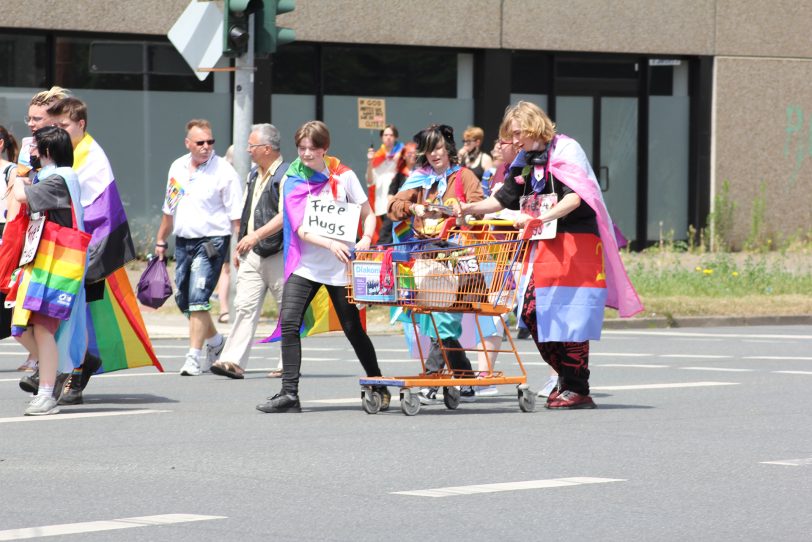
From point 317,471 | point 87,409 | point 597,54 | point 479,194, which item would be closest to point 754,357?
point 479,194

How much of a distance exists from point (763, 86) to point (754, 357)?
13.7 meters

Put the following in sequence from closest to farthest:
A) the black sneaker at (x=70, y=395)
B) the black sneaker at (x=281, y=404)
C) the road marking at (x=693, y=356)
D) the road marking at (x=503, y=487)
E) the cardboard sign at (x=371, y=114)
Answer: the road marking at (x=503, y=487) → the black sneaker at (x=281, y=404) → the black sneaker at (x=70, y=395) → the road marking at (x=693, y=356) → the cardboard sign at (x=371, y=114)

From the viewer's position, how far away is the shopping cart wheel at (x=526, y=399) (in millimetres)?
10466

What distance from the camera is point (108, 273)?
1070 centimetres

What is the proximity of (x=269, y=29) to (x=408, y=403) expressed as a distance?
22.8ft

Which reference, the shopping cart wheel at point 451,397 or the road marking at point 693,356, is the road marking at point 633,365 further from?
the shopping cart wheel at point 451,397

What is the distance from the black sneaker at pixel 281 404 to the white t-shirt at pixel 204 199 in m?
3.35

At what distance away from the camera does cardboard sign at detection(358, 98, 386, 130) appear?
24.4 m

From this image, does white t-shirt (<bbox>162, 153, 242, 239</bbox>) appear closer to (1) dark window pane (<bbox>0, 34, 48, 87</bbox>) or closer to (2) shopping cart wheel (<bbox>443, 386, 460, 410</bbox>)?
(2) shopping cart wheel (<bbox>443, 386, 460, 410</bbox>)

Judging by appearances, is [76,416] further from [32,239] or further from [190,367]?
[190,367]

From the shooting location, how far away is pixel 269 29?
53.5 ft

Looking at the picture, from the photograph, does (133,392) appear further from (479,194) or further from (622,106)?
(622,106)

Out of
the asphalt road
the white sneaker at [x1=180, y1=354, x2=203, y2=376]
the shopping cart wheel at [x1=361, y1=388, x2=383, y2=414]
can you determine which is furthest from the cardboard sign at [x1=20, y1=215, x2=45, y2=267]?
the white sneaker at [x1=180, y1=354, x2=203, y2=376]

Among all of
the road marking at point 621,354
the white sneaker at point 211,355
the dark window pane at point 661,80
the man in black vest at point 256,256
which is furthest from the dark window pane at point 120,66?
the road marking at point 621,354
